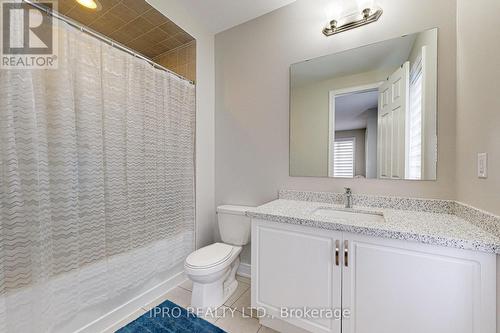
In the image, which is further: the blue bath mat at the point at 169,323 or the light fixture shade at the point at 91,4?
the light fixture shade at the point at 91,4

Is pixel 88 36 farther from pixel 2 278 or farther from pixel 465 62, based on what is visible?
pixel 465 62

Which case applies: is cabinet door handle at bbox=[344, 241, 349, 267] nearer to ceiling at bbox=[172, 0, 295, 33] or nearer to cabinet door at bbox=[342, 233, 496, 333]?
cabinet door at bbox=[342, 233, 496, 333]

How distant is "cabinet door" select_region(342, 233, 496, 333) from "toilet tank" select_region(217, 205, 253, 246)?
957 mm

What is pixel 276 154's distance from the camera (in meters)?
1.90

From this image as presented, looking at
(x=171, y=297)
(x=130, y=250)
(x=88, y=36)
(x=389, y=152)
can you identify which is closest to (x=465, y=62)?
(x=389, y=152)

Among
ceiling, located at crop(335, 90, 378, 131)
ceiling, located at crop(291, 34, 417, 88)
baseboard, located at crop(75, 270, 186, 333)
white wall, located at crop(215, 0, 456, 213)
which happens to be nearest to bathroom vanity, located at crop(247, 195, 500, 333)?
white wall, located at crop(215, 0, 456, 213)

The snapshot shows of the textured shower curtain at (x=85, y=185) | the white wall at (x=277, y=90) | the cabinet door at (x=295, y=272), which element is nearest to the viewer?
the textured shower curtain at (x=85, y=185)

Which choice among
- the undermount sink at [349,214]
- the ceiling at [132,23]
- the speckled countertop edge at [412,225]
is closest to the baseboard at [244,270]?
the speckled countertop edge at [412,225]

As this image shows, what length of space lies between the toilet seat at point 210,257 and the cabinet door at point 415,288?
0.87 meters

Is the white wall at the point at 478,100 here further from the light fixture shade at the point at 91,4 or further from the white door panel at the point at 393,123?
the light fixture shade at the point at 91,4

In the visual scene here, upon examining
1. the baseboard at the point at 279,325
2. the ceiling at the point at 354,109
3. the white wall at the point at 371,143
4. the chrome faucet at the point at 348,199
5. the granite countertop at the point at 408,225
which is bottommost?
the baseboard at the point at 279,325

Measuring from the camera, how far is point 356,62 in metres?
1.56

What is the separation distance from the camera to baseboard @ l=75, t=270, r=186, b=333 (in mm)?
1340

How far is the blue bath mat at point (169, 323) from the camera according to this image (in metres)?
1.38
